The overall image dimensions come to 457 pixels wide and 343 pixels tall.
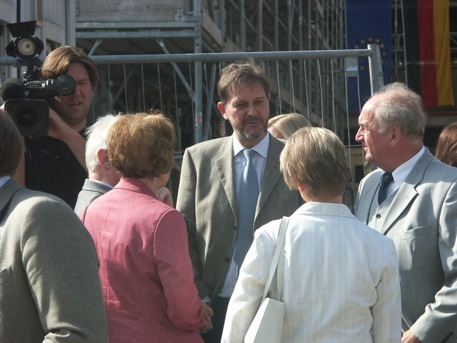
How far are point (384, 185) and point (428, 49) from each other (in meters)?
20.3

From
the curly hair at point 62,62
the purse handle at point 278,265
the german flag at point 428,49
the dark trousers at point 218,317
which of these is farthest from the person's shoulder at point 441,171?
the german flag at point 428,49

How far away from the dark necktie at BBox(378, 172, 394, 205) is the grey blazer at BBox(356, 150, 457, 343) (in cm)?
13

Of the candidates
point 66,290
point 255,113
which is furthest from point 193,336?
point 255,113

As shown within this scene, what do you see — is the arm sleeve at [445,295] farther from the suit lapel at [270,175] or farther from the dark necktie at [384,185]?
the suit lapel at [270,175]

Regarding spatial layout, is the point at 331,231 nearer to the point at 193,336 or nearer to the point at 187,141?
the point at 193,336

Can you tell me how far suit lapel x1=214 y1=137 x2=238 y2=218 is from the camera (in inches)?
183

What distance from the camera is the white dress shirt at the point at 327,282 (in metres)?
3.21

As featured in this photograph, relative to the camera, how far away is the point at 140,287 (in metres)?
3.41

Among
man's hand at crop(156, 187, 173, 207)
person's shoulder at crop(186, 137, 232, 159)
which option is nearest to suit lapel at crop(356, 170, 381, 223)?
person's shoulder at crop(186, 137, 232, 159)

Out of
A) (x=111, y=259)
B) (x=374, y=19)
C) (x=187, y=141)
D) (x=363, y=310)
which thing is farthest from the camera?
(x=374, y=19)

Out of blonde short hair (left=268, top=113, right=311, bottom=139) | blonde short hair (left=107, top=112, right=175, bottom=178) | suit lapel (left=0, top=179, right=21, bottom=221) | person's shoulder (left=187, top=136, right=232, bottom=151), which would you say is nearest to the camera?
suit lapel (left=0, top=179, right=21, bottom=221)

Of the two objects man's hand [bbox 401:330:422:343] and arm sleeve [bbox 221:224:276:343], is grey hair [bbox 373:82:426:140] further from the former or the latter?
Answer: arm sleeve [bbox 221:224:276:343]

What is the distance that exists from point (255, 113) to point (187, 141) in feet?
44.8

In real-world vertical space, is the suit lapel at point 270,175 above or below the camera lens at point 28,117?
below
